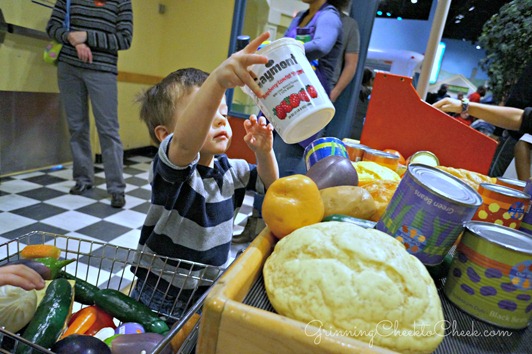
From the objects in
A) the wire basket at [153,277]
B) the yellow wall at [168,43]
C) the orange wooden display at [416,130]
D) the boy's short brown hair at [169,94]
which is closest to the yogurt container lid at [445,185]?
the wire basket at [153,277]

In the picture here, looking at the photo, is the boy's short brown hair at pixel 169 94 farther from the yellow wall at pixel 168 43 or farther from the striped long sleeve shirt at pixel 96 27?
the yellow wall at pixel 168 43

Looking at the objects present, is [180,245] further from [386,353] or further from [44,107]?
[44,107]

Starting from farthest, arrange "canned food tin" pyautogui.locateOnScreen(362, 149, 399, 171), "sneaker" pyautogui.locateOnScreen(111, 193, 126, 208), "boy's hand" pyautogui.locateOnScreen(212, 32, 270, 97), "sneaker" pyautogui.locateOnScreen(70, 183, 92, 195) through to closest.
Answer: "sneaker" pyautogui.locateOnScreen(70, 183, 92, 195) → "sneaker" pyautogui.locateOnScreen(111, 193, 126, 208) → "canned food tin" pyautogui.locateOnScreen(362, 149, 399, 171) → "boy's hand" pyautogui.locateOnScreen(212, 32, 270, 97)

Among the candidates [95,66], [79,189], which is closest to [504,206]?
[95,66]

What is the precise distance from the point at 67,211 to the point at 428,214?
98.8 inches

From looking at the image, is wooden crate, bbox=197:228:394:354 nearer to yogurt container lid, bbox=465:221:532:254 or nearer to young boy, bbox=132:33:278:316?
yogurt container lid, bbox=465:221:532:254

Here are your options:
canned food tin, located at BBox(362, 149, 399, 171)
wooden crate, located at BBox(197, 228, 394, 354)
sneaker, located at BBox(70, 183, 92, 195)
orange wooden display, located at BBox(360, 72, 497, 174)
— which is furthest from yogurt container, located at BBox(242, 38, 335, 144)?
sneaker, located at BBox(70, 183, 92, 195)

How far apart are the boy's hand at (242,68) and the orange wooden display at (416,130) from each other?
89cm

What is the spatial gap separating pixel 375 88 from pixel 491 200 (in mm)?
854

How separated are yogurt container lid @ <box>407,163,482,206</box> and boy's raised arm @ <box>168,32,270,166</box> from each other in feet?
0.99

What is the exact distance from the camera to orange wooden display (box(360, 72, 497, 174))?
50.3 inches

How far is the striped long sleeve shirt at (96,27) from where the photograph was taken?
234 cm

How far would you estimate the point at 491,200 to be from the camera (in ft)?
2.11

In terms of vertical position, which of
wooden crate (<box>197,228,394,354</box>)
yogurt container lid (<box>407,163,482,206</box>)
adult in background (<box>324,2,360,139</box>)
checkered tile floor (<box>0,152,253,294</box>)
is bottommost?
checkered tile floor (<box>0,152,253,294</box>)
